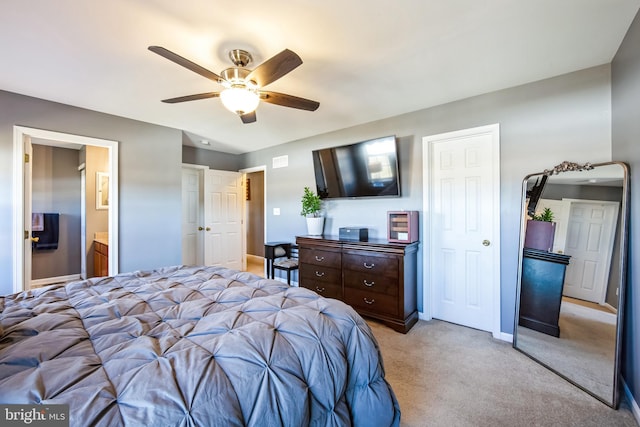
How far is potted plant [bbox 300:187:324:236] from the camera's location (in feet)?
12.9

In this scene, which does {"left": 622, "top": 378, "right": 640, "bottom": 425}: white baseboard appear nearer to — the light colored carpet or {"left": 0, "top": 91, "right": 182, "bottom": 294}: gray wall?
the light colored carpet

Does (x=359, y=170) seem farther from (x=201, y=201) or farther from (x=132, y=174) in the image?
(x=201, y=201)

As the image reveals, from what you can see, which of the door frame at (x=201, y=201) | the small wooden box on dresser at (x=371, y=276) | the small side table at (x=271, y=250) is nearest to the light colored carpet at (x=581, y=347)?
the small wooden box on dresser at (x=371, y=276)

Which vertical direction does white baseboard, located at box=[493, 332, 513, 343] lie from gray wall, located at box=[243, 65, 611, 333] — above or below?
below

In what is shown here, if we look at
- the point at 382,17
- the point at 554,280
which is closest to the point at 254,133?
the point at 382,17

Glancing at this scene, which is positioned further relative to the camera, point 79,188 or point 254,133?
point 79,188

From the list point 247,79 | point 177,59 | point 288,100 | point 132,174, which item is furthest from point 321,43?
point 132,174

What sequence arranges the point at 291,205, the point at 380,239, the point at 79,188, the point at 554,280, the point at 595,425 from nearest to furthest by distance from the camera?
the point at 595,425
the point at 554,280
the point at 380,239
the point at 291,205
the point at 79,188

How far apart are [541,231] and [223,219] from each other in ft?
16.1

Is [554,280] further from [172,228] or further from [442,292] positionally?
[172,228]

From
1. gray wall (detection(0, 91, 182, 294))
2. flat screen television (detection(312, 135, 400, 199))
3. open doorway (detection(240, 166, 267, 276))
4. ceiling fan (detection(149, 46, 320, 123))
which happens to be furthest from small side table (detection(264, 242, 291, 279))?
ceiling fan (detection(149, 46, 320, 123))

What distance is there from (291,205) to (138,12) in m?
3.21

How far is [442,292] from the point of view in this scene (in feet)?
10.1

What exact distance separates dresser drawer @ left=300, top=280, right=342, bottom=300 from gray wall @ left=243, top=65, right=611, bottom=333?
91 centimetres
